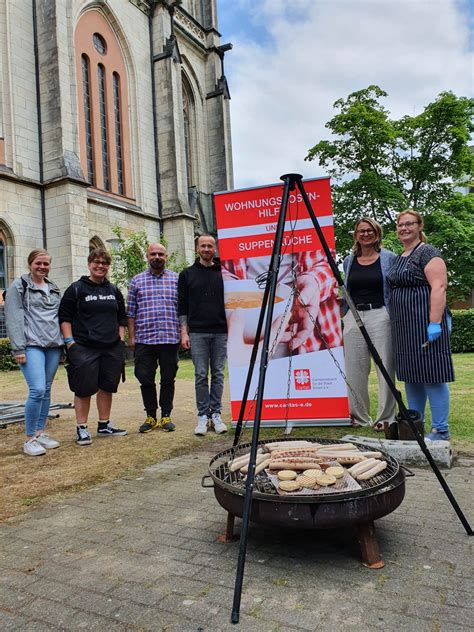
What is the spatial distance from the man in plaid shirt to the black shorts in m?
0.35

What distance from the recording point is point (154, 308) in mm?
6352

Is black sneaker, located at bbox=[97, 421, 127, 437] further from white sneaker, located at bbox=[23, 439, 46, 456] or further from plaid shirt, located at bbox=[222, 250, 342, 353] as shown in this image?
plaid shirt, located at bbox=[222, 250, 342, 353]

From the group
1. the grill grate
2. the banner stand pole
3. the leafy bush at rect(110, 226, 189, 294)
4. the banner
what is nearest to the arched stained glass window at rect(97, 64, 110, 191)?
the leafy bush at rect(110, 226, 189, 294)

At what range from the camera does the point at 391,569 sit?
103 inches

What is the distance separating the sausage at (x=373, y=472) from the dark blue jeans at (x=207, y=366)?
3.33 m

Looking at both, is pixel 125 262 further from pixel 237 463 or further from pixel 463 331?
pixel 237 463

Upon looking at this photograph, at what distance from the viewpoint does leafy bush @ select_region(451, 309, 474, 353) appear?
1920cm

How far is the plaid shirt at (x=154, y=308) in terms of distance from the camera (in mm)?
6355

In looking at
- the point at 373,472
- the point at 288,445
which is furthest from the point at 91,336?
the point at 373,472

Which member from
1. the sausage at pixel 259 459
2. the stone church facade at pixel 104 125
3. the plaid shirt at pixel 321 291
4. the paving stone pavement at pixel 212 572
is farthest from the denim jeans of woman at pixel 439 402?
the stone church facade at pixel 104 125

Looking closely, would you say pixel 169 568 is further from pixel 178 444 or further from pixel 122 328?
pixel 122 328

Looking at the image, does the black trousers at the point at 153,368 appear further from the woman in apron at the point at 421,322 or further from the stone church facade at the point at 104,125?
the stone church facade at the point at 104,125

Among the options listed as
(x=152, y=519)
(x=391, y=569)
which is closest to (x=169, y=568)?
(x=152, y=519)

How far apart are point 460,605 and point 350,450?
1268 millimetres
